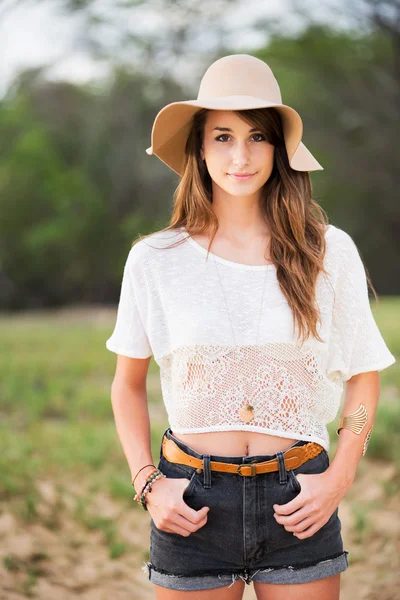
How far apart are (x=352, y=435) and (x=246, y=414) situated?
0.88 feet

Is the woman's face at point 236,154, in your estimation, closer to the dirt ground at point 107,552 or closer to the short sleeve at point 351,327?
the short sleeve at point 351,327

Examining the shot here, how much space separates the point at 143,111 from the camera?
16922mm

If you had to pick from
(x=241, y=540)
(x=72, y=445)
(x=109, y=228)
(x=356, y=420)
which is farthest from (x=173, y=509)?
(x=109, y=228)

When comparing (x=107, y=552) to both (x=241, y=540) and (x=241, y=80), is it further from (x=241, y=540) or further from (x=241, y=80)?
(x=241, y=80)

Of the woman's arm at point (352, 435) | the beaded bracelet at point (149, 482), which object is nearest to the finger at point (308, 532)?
the woman's arm at point (352, 435)

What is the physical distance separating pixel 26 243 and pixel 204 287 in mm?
21291

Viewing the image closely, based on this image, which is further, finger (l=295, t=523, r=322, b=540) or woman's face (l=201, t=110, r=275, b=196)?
woman's face (l=201, t=110, r=275, b=196)

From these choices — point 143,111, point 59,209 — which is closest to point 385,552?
point 143,111

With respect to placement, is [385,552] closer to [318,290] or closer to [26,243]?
[318,290]

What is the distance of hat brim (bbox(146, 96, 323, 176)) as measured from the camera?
1.87 meters

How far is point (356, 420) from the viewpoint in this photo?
189 cm

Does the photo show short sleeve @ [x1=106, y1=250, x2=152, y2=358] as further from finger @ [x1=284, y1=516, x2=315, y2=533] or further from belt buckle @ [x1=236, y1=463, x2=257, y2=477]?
finger @ [x1=284, y1=516, x2=315, y2=533]

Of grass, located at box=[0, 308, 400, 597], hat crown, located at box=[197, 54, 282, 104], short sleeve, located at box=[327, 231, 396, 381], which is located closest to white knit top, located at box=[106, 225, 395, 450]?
short sleeve, located at box=[327, 231, 396, 381]

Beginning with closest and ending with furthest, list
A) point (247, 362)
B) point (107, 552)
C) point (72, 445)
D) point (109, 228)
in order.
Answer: point (247, 362)
point (107, 552)
point (72, 445)
point (109, 228)
